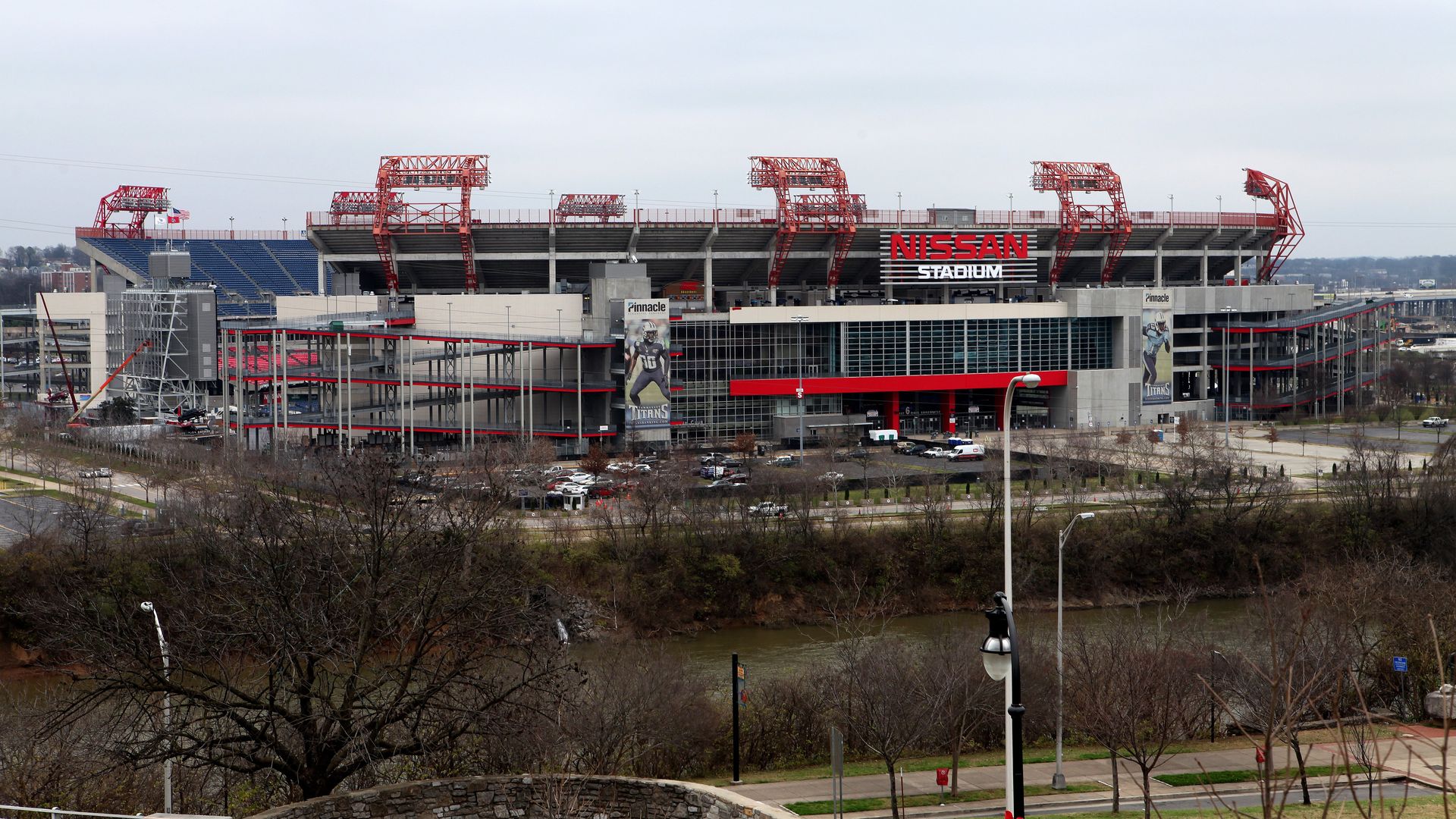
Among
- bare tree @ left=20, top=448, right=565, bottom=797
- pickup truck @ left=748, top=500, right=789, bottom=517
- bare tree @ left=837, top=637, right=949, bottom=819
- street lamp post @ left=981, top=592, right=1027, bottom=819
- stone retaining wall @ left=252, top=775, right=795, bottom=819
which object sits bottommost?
bare tree @ left=837, top=637, right=949, bottom=819

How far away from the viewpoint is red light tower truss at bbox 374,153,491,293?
7181cm

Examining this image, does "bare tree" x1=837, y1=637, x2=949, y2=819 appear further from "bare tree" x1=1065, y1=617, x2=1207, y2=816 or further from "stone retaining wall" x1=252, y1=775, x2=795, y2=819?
"stone retaining wall" x1=252, y1=775, x2=795, y2=819

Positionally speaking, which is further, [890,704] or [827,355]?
[827,355]

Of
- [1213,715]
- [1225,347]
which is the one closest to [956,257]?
[1225,347]

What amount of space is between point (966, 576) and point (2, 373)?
3061 inches

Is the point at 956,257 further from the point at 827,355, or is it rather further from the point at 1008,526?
the point at 1008,526

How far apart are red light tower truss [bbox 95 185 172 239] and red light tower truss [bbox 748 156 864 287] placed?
5934 cm

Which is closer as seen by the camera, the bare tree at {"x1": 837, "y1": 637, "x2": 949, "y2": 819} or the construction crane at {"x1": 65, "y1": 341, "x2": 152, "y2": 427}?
the bare tree at {"x1": 837, "y1": 637, "x2": 949, "y2": 819}

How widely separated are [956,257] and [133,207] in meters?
68.8

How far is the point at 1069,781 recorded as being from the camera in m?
26.6

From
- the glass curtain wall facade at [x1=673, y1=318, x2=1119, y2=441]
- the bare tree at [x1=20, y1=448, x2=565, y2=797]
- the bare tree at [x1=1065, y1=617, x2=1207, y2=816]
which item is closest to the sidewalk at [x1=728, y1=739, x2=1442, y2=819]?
the bare tree at [x1=1065, y1=617, x2=1207, y2=816]

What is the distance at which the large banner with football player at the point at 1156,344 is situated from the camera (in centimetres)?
7938

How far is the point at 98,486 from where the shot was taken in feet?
184

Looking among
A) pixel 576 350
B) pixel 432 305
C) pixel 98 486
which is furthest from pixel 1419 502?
pixel 98 486
